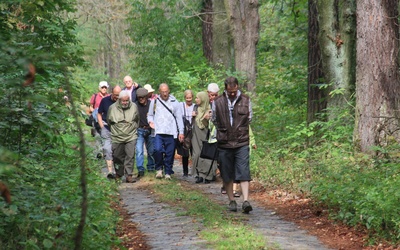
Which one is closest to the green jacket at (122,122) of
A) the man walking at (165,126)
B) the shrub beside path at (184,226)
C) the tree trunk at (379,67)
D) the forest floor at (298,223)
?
the man walking at (165,126)

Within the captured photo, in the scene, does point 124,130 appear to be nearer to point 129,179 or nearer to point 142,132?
point 142,132

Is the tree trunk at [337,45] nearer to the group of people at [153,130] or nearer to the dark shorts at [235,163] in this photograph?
the group of people at [153,130]

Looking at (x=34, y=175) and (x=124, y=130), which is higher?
(x=124, y=130)

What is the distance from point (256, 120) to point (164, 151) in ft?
14.1

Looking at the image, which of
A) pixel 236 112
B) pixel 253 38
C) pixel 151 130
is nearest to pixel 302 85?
pixel 253 38

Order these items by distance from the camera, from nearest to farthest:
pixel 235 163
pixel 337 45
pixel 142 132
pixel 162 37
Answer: pixel 235 163 < pixel 337 45 < pixel 142 132 < pixel 162 37

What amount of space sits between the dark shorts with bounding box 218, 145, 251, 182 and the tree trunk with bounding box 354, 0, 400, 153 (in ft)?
7.62

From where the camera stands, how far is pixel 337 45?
1447 cm

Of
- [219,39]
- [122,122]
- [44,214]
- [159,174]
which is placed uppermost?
[219,39]

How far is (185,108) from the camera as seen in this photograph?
1538 centimetres

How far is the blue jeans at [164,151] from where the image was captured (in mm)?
15266

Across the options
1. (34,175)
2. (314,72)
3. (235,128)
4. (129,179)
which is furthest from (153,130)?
(34,175)

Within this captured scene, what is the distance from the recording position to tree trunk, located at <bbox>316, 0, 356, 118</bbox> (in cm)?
1438

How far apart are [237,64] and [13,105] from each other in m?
14.1
